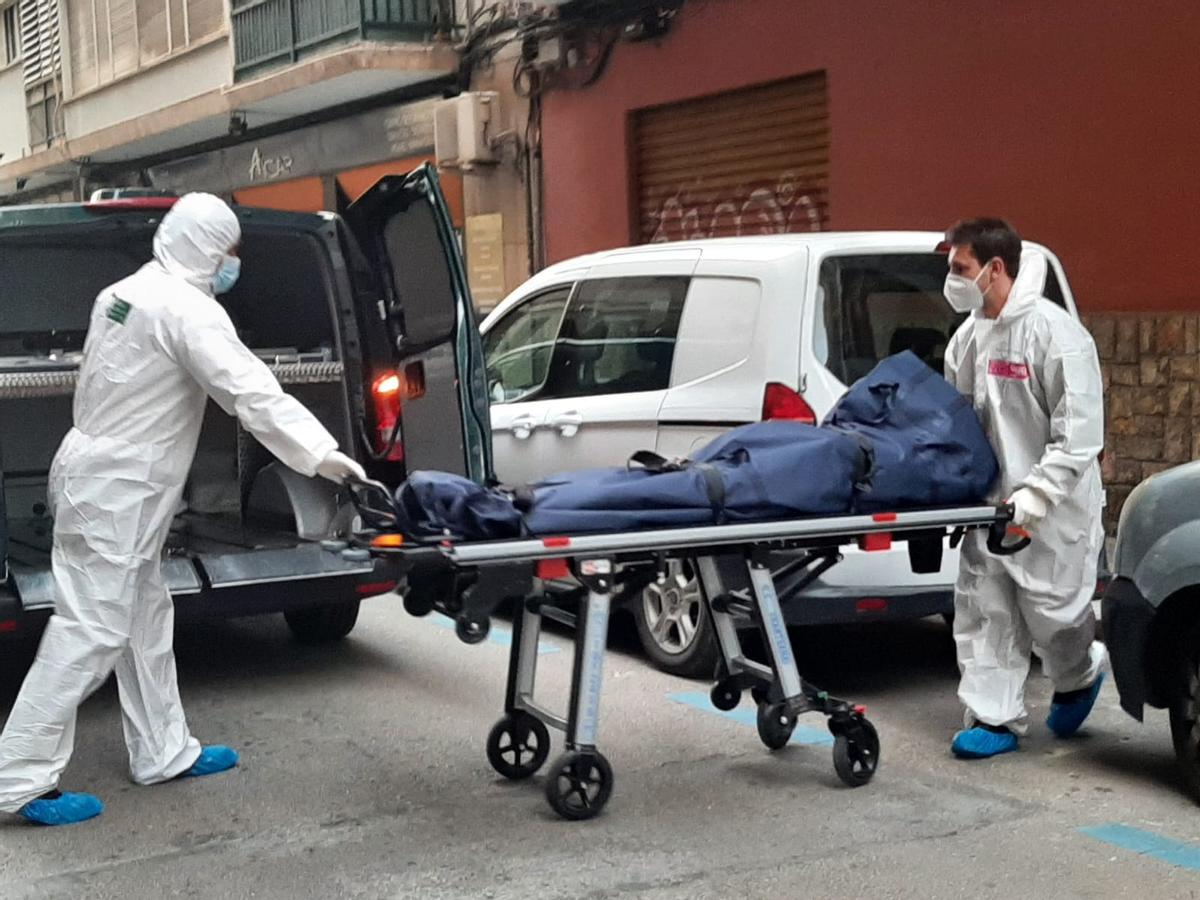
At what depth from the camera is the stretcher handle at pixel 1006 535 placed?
200 inches

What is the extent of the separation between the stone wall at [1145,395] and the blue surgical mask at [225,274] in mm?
5922

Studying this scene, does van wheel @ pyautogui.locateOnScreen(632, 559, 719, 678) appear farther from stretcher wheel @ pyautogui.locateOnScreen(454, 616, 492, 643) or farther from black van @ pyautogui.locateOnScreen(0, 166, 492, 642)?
stretcher wheel @ pyautogui.locateOnScreen(454, 616, 492, 643)

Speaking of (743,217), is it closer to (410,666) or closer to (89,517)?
(410,666)

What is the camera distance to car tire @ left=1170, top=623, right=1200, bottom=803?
488 cm

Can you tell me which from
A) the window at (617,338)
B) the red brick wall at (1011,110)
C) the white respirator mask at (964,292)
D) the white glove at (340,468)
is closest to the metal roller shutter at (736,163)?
the red brick wall at (1011,110)

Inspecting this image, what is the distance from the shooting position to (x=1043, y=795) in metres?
5.09

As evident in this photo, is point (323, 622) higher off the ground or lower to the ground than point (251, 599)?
lower

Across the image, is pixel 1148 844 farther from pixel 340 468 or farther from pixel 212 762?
pixel 212 762

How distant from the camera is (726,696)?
5539 millimetres

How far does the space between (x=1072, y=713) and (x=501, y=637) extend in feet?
9.78

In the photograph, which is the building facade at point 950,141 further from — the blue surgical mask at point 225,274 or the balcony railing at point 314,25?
the blue surgical mask at point 225,274

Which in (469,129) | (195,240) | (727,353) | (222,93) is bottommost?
(727,353)

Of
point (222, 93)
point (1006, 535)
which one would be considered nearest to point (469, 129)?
point (222, 93)

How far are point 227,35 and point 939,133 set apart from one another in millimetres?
11933
